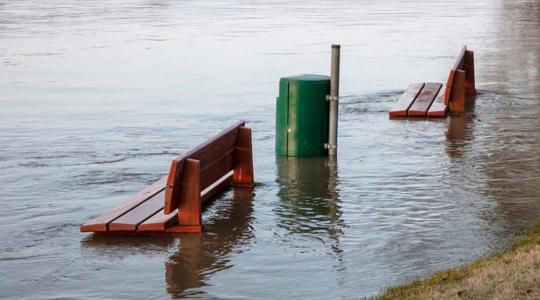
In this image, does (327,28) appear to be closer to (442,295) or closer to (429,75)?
(429,75)

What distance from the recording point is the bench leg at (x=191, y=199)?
393 inches

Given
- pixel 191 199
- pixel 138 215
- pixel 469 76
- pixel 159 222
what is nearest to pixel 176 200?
pixel 191 199

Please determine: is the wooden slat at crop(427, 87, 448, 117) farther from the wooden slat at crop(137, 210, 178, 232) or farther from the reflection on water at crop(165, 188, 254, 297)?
the wooden slat at crop(137, 210, 178, 232)

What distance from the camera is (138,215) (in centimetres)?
1023

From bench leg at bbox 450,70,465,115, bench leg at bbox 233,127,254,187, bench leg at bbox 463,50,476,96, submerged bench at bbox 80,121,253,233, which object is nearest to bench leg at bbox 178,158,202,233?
submerged bench at bbox 80,121,253,233

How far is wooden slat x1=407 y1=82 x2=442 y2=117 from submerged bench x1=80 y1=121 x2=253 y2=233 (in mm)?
5618

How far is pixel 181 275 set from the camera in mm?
8883

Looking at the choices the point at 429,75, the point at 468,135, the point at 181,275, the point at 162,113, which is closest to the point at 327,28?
the point at 429,75

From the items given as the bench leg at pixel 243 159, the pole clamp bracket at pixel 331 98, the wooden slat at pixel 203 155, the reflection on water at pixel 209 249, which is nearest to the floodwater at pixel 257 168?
the reflection on water at pixel 209 249

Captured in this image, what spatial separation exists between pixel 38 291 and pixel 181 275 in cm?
104

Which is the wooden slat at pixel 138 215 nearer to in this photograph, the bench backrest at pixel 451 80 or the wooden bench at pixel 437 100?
the wooden bench at pixel 437 100

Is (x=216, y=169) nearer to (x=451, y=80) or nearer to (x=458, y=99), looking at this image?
(x=451, y=80)

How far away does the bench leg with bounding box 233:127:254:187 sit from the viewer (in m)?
11.9

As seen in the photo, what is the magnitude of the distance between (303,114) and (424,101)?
177 inches
